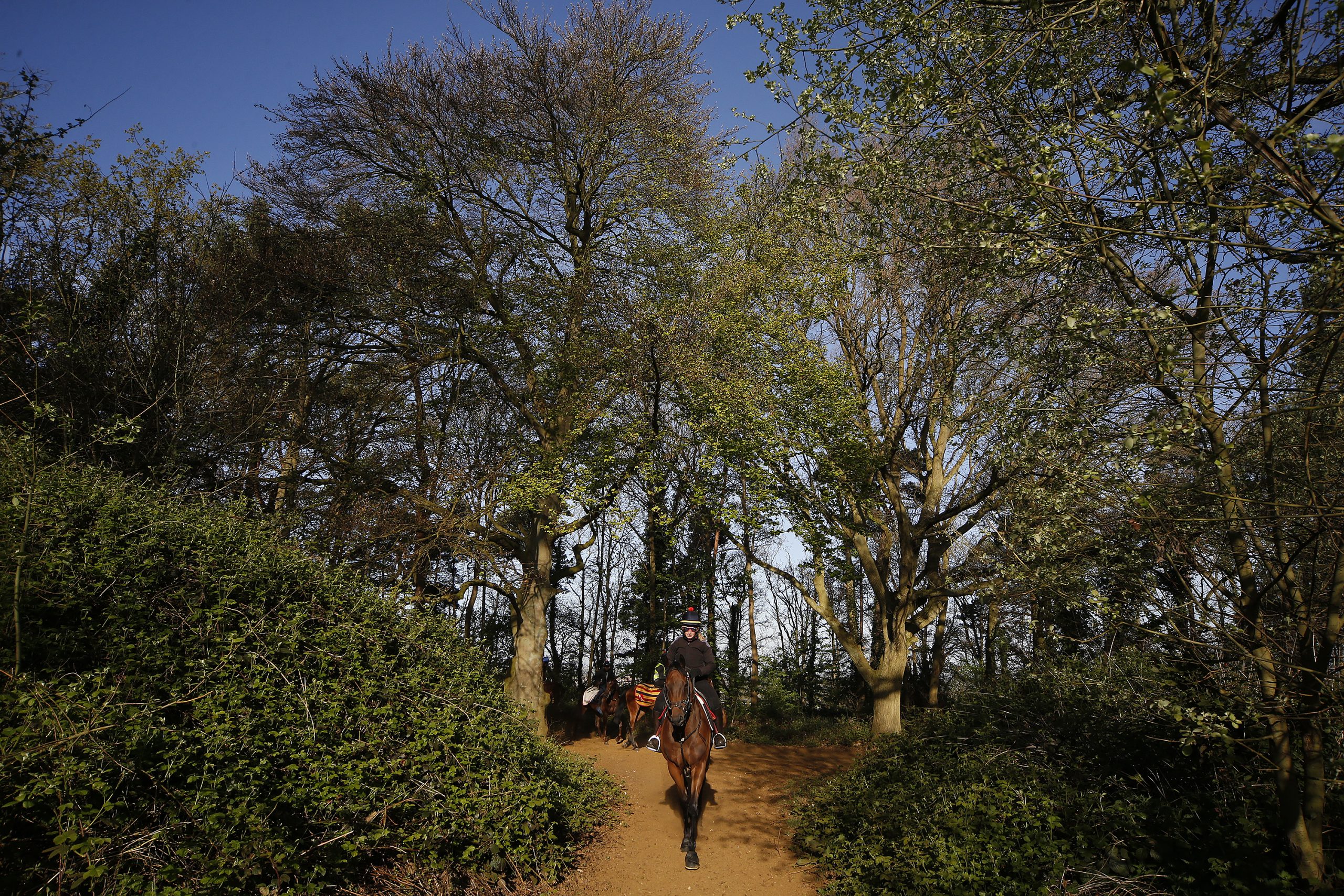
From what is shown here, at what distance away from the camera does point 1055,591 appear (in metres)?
4.89

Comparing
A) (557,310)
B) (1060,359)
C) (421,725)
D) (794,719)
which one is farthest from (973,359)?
(794,719)

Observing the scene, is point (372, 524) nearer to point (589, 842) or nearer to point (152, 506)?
point (152, 506)

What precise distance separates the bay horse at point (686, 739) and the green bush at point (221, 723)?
152cm

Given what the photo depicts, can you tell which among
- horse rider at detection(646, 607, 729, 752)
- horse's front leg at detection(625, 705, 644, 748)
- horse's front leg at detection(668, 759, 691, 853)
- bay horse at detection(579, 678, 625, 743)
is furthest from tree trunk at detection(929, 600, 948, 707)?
horse's front leg at detection(668, 759, 691, 853)

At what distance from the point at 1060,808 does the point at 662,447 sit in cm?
1005

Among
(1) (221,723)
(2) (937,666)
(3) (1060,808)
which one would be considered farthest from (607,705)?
(1) (221,723)

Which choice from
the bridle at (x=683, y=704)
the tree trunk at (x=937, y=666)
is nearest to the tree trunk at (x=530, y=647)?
the bridle at (x=683, y=704)

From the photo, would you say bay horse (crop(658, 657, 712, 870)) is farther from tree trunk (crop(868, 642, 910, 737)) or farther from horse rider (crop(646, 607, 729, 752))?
tree trunk (crop(868, 642, 910, 737))

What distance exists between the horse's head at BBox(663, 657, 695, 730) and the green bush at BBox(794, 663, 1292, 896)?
1.99 metres

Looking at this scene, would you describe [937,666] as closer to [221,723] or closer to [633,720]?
[633,720]

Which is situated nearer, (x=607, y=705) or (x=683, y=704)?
(x=683, y=704)

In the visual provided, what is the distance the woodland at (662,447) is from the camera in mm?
4203

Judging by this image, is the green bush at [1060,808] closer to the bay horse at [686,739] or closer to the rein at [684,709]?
the bay horse at [686,739]

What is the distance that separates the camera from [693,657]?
8.64 m
